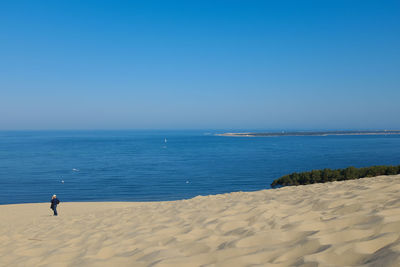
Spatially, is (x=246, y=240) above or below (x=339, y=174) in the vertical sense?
above

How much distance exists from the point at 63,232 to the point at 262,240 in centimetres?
495

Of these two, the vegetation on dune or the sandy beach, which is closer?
the sandy beach

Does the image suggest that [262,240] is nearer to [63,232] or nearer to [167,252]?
[167,252]

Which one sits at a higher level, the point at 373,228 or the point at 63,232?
the point at 373,228

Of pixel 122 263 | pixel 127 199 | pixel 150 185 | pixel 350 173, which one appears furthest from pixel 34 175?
pixel 122 263

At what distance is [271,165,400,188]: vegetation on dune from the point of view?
18.7 metres

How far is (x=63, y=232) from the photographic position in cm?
671

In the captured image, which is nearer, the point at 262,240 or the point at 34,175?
the point at 262,240

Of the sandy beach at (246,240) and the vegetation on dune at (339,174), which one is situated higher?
the sandy beach at (246,240)

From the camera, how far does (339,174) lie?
20.4 meters

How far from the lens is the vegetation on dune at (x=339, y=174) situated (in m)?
18.7

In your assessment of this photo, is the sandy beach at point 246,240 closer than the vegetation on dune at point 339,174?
Yes

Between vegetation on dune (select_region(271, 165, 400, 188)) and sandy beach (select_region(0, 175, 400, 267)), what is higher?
sandy beach (select_region(0, 175, 400, 267))

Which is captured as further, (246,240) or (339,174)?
(339,174)
